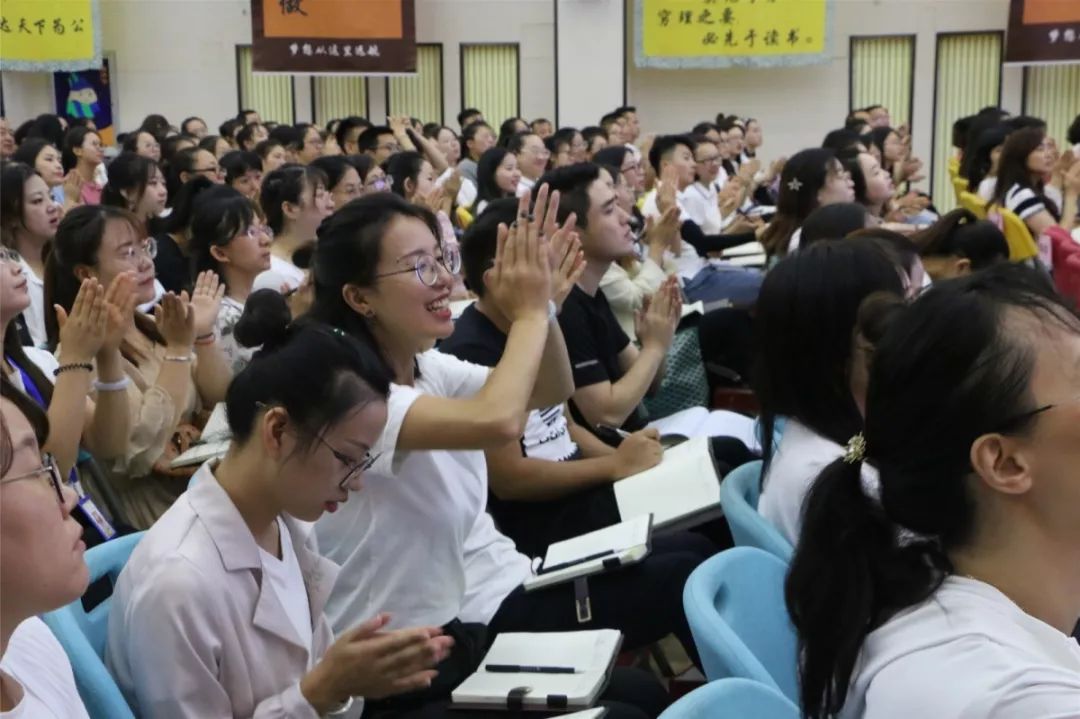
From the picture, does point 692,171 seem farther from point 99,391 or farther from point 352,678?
point 352,678

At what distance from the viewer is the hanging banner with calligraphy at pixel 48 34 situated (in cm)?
980

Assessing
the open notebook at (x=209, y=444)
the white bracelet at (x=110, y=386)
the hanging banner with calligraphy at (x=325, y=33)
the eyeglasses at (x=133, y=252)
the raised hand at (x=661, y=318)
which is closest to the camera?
the open notebook at (x=209, y=444)

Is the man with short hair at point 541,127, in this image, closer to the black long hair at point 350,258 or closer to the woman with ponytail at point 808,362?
the black long hair at point 350,258

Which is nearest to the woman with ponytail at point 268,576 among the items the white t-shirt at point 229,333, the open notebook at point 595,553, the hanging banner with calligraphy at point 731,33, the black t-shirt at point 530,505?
the open notebook at point 595,553

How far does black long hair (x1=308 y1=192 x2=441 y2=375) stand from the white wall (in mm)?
8826

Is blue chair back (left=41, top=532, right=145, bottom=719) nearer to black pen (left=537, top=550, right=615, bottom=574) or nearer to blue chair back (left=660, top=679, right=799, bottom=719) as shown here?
blue chair back (left=660, top=679, right=799, bottom=719)

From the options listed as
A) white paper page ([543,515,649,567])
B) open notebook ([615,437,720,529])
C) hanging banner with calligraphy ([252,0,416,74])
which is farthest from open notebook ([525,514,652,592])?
hanging banner with calligraphy ([252,0,416,74])

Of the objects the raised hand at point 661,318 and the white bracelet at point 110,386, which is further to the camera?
the raised hand at point 661,318

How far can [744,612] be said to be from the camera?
1.62 m

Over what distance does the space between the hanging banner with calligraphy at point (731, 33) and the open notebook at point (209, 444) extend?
817 cm

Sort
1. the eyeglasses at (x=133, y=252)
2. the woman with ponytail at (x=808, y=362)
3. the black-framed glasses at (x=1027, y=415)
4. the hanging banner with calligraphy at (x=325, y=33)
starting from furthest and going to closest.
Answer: the hanging banner with calligraphy at (x=325, y=33), the eyeglasses at (x=133, y=252), the woman with ponytail at (x=808, y=362), the black-framed glasses at (x=1027, y=415)

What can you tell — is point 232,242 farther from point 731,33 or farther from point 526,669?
point 731,33

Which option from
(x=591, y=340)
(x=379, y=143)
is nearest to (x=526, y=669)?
(x=591, y=340)

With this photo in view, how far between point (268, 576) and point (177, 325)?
1334 mm
